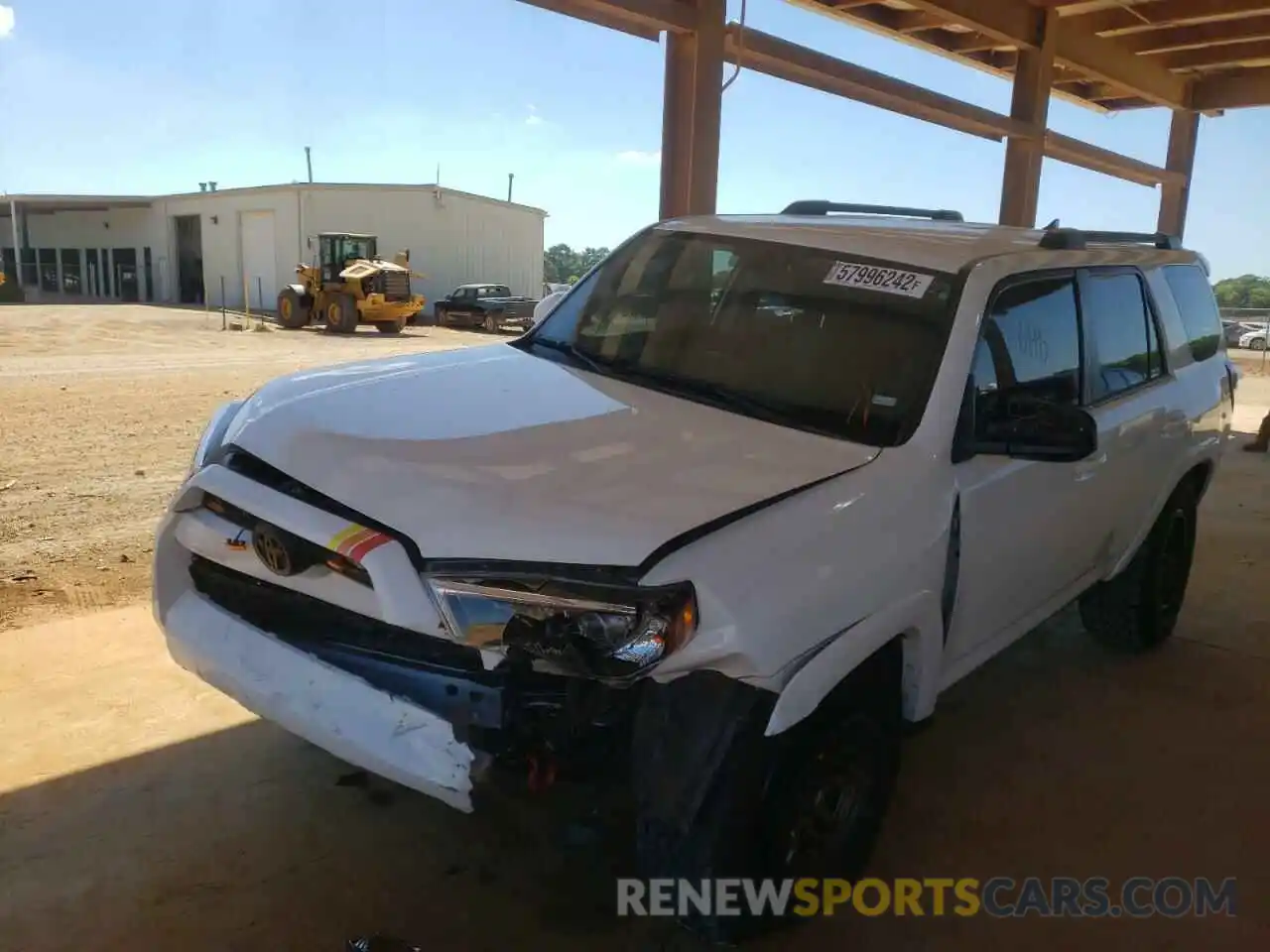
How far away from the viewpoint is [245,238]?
124 ft

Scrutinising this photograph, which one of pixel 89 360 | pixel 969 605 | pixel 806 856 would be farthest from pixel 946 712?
pixel 89 360

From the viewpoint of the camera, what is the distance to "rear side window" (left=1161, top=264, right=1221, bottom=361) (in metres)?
4.40

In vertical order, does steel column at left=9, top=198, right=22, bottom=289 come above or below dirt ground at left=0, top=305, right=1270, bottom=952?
above

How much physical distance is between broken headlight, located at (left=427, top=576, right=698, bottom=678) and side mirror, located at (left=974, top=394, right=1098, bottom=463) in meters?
1.16

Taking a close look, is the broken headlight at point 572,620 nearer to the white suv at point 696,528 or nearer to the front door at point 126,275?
the white suv at point 696,528

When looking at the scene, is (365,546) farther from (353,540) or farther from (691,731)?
(691,731)

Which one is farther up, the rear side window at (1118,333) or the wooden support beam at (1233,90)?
the wooden support beam at (1233,90)

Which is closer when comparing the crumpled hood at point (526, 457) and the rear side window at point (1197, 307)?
the crumpled hood at point (526, 457)

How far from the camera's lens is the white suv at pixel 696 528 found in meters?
2.07

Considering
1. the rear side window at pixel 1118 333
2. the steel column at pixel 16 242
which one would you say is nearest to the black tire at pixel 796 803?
the rear side window at pixel 1118 333

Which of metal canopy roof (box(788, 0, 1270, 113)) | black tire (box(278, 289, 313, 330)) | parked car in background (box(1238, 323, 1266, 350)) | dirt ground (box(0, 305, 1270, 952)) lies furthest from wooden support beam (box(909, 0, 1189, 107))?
parked car in background (box(1238, 323, 1266, 350))

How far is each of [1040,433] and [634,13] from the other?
4213mm

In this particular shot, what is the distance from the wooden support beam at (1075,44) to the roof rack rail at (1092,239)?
12.0 feet

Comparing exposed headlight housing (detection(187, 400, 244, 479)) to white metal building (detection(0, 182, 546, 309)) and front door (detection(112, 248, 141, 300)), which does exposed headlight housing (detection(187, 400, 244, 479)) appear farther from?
front door (detection(112, 248, 141, 300))
